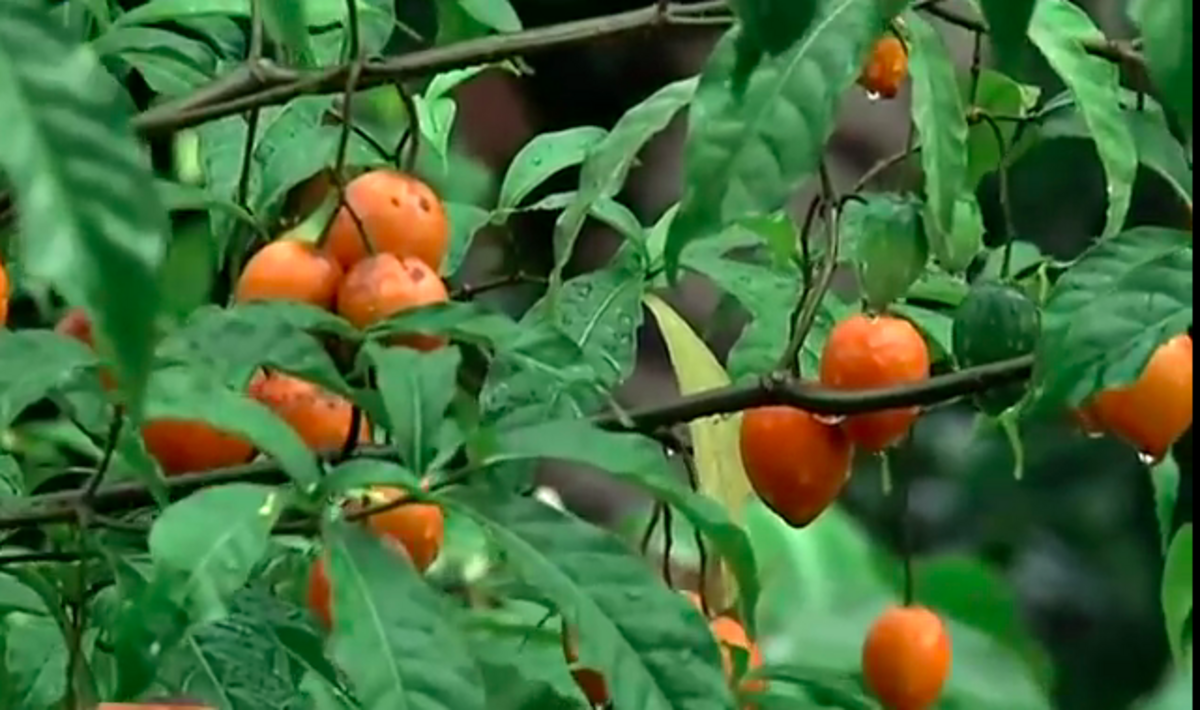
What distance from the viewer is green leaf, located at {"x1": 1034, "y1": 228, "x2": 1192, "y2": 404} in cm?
57

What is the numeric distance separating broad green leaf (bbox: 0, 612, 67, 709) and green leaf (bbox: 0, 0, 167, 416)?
393 millimetres

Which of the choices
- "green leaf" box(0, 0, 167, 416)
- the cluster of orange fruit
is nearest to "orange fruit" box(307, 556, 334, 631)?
the cluster of orange fruit

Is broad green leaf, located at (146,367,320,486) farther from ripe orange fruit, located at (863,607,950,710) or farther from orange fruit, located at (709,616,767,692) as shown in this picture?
ripe orange fruit, located at (863,607,950,710)

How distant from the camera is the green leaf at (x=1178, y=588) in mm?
749

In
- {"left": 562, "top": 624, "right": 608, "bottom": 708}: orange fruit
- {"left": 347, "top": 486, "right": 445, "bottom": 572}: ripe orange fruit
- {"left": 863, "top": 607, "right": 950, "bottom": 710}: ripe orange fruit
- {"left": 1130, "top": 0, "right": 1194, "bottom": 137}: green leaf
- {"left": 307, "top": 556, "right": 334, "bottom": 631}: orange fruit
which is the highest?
{"left": 1130, "top": 0, "right": 1194, "bottom": 137}: green leaf

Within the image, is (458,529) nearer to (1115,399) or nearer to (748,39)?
(1115,399)

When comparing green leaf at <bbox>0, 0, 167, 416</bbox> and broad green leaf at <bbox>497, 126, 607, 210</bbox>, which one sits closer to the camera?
green leaf at <bbox>0, 0, 167, 416</bbox>

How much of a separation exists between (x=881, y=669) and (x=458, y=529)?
0.32 metres

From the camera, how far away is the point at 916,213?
737mm

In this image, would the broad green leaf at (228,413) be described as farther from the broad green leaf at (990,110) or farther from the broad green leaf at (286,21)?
the broad green leaf at (990,110)

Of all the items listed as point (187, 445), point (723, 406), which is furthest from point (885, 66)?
point (187, 445)

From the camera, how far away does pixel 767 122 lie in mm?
549

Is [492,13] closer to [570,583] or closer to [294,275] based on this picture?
[294,275]

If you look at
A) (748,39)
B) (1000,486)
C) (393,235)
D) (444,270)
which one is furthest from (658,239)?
(1000,486)
